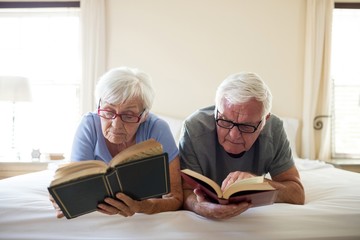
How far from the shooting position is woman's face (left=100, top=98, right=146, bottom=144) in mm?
1244

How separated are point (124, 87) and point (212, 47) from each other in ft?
7.66

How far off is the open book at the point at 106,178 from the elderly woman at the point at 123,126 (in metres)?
0.22

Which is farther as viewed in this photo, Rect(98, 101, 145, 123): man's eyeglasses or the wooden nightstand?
the wooden nightstand

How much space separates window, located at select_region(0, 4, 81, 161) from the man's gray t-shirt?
96.6 inches

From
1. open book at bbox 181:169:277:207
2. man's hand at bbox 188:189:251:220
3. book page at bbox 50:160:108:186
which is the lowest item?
man's hand at bbox 188:189:251:220

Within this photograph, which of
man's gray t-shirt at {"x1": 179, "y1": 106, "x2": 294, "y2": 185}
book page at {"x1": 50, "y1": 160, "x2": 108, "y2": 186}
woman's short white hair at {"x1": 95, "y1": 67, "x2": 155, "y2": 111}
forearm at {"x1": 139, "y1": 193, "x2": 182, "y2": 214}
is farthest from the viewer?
man's gray t-shirt at {"x1": 179, "y1": 106, "x2": 294, "y2": 185}

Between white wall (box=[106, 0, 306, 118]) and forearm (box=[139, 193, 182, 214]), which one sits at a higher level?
white wall (box=[106, 0, 306, 118])

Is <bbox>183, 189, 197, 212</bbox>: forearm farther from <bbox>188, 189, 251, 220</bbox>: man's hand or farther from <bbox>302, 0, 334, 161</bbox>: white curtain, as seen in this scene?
<bbox>302, 0, 334, 161</bbox>: white curtain

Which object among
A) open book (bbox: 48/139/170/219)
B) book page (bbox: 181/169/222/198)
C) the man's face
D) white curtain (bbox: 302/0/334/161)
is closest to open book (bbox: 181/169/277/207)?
book page (bbox: 181/169/222/198)

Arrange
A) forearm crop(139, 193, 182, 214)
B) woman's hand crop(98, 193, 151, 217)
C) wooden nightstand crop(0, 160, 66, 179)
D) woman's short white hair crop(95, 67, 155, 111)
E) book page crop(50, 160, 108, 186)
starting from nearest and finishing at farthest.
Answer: book page crop(50, 160, 108, 186)
woman's hand crop(98, 193, 151, 217)
forearm crop(139, 193, 182, 214)
woman's short white hair crop(95, 67, 155, 111)
wooden nightstand crop(0, 160, 66, 179)

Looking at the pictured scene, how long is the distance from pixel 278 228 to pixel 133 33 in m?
2.82

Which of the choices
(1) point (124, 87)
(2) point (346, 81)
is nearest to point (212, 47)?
(2) point (346, 81)

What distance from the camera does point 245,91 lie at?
1.25 metres

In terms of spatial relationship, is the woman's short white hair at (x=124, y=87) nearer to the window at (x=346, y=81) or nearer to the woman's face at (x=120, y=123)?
the woman's face at (x=120, y=123)
